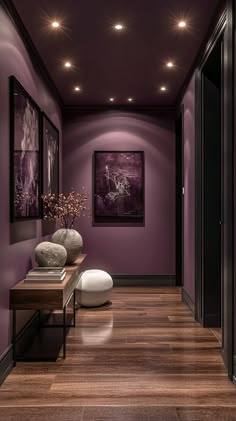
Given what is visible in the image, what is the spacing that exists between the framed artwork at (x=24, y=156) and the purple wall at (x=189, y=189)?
1453mm

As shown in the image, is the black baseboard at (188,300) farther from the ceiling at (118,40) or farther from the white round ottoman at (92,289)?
the ceiling at (118,40)

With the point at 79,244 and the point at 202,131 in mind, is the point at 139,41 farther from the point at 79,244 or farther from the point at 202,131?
the point at 79,244

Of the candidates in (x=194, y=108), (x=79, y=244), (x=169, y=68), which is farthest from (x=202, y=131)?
(x=79, y=244)

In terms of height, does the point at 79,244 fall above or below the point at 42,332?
above

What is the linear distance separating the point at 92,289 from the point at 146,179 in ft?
6.38

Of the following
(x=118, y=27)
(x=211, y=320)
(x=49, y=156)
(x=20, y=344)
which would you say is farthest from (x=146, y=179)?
(x=20, y=344)

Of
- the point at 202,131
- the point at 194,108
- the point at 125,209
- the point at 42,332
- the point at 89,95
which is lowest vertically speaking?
the point at 42,332

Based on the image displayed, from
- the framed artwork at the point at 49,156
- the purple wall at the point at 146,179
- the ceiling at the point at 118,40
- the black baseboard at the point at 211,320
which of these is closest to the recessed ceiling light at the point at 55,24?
the ceiling at the point at 118,40

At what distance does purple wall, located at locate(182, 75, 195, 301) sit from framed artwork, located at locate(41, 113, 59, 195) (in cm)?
138

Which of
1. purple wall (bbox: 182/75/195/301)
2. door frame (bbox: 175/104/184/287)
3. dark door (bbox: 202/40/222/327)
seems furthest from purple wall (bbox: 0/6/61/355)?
door frame (bbox: 175/104/184/287)

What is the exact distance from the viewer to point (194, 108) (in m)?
4.06

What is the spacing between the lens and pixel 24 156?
320cm

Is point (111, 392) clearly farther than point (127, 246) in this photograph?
No

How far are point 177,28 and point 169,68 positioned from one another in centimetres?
91
